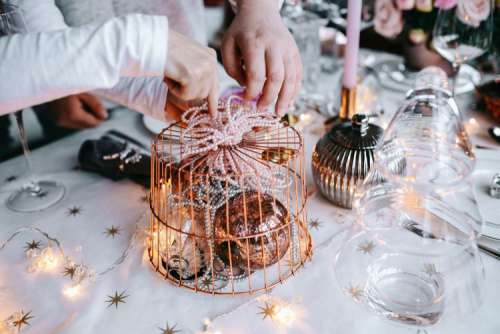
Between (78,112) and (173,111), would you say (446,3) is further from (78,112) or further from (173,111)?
(78,112)

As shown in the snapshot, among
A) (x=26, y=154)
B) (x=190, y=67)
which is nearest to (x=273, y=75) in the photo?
(x=190, y=67)

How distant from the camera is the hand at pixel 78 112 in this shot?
3.20ft

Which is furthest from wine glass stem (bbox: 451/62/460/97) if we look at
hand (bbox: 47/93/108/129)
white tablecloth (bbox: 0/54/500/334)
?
hand (bbox: 47/93/108/129)

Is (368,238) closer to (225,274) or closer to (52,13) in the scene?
(225,274)

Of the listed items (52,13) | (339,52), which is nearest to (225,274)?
(52,13)

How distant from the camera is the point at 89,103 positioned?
100 cm

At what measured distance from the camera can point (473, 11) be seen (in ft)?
3.10

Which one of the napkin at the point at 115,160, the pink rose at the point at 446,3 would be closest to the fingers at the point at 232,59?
the napkin at the point at 115,160

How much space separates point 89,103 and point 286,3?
512 mm

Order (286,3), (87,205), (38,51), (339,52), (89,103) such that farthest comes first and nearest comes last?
(339,52) < (286,3) < (89,103) < (87,205) < (38,51)

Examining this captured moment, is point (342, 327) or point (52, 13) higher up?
point (52, 13)

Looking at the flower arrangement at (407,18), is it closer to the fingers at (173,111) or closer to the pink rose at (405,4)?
the pink rose at (405,4)

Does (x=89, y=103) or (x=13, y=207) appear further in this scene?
(x=89, y=103)

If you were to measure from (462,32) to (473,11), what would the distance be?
5 centimetres
